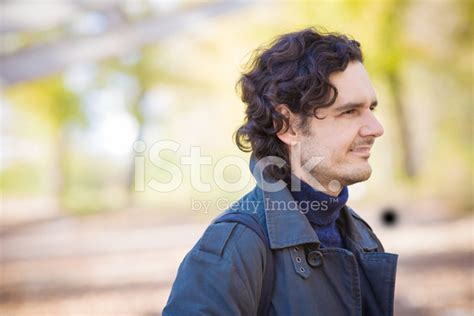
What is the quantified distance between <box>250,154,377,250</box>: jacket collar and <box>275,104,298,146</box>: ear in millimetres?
130

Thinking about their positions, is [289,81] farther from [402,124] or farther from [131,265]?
[402,124]

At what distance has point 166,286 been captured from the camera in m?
7.13

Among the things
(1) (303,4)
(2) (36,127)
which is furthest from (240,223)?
(2) (36,127)

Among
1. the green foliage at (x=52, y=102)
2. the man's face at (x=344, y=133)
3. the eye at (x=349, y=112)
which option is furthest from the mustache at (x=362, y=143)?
the green foliage at (x=52, y=102)

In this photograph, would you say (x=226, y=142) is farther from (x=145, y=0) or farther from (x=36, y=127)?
(x=36, y=127)

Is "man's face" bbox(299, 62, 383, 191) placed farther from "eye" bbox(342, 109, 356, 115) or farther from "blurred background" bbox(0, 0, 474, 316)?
"blurred background" bbox(0, 0, 474, 316)

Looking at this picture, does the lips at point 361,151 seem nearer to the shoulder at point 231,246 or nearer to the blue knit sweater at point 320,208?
the blue knit sweater at point 320,208

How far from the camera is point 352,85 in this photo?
6.39ft

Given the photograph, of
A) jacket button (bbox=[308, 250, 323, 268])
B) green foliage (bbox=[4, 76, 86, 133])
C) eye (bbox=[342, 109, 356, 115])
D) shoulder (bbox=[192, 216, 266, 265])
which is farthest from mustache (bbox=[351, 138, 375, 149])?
green foliage (bbox=[4, 76, 86, 133])

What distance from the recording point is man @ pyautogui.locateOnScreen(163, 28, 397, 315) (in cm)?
168

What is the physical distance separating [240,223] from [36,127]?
40.8 ft

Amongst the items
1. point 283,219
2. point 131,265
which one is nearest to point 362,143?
point 283,219

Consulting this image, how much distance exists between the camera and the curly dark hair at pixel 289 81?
6.32 ft

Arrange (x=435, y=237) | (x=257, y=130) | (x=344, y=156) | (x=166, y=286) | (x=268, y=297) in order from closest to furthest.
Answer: (x=268, y=297) → (x=344, y=156) → (x=257, y=130) → (x=166, y=286) → (x=435, y=237)
